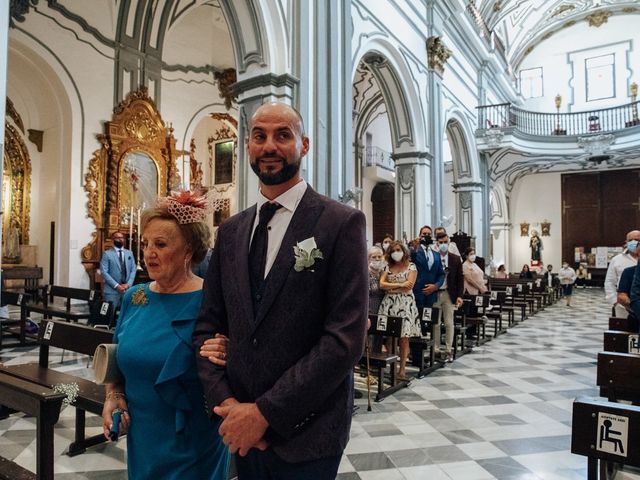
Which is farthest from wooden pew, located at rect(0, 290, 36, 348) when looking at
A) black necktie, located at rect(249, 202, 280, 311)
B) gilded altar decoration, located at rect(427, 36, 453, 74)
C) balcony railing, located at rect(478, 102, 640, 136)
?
balcony railing, located at rect(478, 102, 640, 136)

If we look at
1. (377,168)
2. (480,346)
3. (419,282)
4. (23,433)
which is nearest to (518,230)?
(377,168)

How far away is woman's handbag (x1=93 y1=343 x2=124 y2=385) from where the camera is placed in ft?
5.76

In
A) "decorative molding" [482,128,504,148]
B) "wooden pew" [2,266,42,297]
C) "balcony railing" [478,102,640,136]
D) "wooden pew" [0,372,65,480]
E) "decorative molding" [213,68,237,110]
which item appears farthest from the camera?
"balcony railing" [478,102,640,136]

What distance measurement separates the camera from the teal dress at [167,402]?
1.69 meters

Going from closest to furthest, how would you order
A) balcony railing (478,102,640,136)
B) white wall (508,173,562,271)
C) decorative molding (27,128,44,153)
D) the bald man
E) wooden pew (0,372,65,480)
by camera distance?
wooden pew (0,372,65,480) → the bald man → decorative molding (27,128,44,153) → balcony railing (478,102,640,136) → white wall (508,173,562,271)

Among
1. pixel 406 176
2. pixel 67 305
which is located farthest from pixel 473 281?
pixel 67 305

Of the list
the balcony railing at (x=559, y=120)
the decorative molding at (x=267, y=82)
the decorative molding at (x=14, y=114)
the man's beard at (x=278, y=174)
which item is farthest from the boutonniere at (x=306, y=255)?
the balcony railing at (x=559, y=120)

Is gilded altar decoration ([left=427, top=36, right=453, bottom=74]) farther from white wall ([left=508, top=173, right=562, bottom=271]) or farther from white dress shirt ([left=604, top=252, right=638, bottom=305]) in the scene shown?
white wall ([left=508, top=173, right=562, bottom=271])

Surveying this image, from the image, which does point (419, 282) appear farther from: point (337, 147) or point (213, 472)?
point (213, 472)

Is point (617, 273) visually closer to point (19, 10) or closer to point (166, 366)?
point (166, 366)

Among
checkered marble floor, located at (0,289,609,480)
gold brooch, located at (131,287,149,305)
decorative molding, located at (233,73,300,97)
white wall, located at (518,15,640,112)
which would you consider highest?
white wall, located at (518,15,640,112)

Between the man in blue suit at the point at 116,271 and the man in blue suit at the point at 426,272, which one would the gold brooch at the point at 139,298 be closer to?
the man in blue suit at the point at 426,272

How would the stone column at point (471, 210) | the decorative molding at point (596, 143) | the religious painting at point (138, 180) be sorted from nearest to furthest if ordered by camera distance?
1. the religious painting at point (138, 180)
2. the stone column at point (471, 210)
3. the decorative molding at point (596, 143)

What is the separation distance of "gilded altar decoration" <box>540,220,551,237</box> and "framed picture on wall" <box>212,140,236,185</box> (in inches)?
642
